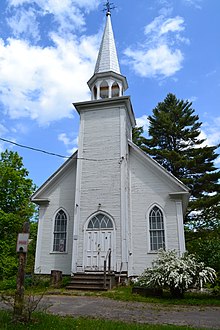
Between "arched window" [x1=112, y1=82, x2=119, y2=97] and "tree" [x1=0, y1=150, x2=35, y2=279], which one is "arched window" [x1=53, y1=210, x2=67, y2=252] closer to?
"arched window" [x1=112, y1=82, x2=119, y2=97]

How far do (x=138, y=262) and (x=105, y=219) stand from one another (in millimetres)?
2574

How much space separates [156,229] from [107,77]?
30.6 ft

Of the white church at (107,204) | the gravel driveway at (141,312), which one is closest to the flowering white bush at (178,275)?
the gravel driveway at (141,312)

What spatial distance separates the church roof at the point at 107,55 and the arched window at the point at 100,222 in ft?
29.4

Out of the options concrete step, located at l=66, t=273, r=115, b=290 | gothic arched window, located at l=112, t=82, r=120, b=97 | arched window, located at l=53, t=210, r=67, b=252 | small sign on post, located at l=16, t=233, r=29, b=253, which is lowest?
concrete step, located at l=66, t=273, r=115, b=290

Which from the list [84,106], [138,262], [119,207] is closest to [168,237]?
[138,262]

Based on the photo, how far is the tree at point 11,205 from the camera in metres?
22.8

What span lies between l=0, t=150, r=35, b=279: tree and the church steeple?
11.0 meters

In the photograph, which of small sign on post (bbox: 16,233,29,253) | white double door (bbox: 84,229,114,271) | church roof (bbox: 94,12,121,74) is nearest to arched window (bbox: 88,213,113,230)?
white double door (bbox: 84,229,114,271)

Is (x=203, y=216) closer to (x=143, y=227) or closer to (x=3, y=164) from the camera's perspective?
(x=143, y=227)

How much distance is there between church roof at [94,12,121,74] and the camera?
58.8 feet

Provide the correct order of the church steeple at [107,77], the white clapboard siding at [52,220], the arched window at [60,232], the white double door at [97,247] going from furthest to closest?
the church steeple at [107,77]
the arched window at [60,232]
the white clapboard siding at [52,220]
the white double door at [97,247]

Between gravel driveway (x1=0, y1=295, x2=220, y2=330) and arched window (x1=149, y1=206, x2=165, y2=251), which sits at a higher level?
arched window (x1=149, y1=206, x2=165, y2=251)

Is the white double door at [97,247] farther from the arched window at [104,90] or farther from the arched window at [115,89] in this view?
the arched window at [104,90]
